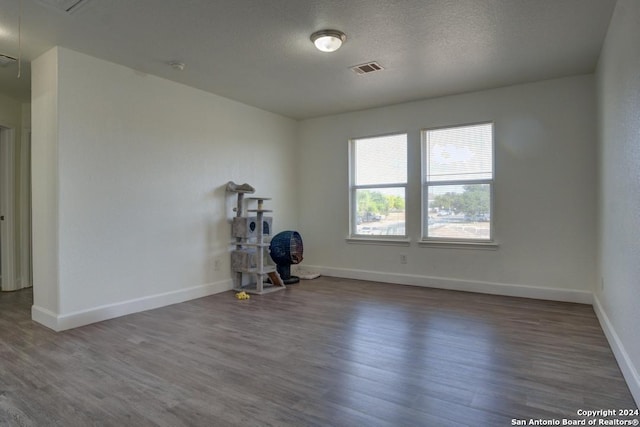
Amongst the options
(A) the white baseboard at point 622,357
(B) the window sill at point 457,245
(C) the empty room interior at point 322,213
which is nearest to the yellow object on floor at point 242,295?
(C) the empty room interior at point 322,213

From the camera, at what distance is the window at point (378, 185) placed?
5.26 meters

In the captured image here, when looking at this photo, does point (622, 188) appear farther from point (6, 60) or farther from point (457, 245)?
point (6, 60)

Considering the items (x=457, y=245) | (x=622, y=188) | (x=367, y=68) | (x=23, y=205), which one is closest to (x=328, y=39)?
(x=367, y=68)

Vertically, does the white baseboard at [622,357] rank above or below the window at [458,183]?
below

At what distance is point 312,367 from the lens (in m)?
2.46

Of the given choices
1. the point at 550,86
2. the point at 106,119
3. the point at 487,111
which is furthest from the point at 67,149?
the point at 550,86

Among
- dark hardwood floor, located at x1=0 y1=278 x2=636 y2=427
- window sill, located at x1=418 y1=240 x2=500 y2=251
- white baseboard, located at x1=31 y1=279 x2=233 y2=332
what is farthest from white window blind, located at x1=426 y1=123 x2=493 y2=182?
white baseboard, located at x1=31 y1=279 x2=233 y2=332

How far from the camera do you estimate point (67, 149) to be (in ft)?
10.9

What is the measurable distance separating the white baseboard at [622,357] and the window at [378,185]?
8.22 feet

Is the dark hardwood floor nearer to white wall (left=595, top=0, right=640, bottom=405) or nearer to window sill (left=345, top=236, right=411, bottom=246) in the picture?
white wall (left=595, top=0, right=640, bottom=405)

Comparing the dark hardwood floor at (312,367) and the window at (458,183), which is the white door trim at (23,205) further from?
the window at (458,183)

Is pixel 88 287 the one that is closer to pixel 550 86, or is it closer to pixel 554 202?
pixel 554 202

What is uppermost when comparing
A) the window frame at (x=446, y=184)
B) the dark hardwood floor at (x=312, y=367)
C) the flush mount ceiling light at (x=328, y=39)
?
the flush mount ceiling light at (x=328, y=39)

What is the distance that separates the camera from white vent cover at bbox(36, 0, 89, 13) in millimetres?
2549
